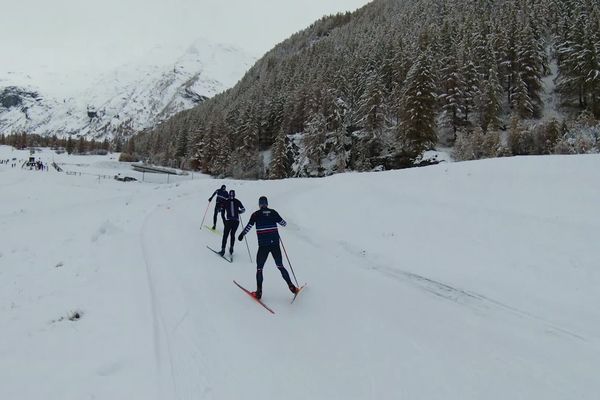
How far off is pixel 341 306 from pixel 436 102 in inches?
1703

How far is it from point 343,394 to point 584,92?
54954 mm

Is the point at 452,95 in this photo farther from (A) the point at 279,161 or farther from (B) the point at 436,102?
(A) the point at 279,161

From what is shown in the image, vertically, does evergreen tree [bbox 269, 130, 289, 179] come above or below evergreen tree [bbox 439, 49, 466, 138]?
below

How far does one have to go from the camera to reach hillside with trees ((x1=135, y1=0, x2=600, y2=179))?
42406 millimetres

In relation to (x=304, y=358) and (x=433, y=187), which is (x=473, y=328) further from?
(x=433, y=187)

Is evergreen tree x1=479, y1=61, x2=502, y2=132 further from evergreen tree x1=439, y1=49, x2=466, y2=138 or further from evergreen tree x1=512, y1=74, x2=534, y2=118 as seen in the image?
evergreen tree x1=439, y1=49, x2=466, y2=138

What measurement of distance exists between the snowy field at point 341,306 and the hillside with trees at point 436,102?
16.1m

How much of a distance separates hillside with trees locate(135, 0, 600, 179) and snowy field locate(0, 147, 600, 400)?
52.9 feet

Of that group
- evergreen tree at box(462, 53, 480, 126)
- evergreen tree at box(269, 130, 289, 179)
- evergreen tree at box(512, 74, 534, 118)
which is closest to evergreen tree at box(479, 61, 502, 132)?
evergreen tree at box(462, 53, 480, 126)

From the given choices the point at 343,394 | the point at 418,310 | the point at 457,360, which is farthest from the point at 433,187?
the point at 343,394

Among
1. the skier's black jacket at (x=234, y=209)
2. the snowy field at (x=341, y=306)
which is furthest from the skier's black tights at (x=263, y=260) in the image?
the skier's black jacket at (x=234, y=209)

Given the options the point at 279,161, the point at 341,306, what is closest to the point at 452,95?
the point at 279,161

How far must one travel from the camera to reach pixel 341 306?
8.20 m

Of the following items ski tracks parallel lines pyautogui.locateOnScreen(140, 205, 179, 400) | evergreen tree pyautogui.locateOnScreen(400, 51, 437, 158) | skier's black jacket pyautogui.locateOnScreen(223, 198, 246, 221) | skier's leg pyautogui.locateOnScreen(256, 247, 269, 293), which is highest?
evergreen tree pyautogui.locateOnScreen(400, 51, 437, 158)
